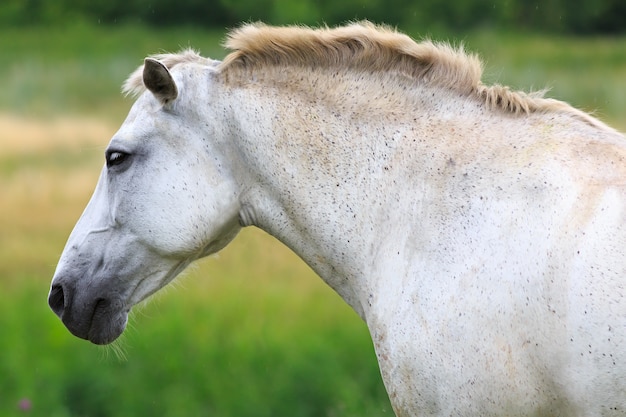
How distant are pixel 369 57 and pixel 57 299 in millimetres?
1582

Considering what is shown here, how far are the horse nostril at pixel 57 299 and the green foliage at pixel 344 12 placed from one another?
26171 mm

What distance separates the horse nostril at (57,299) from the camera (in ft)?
12.1

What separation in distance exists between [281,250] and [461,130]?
731 centimetres

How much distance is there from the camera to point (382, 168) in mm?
3480

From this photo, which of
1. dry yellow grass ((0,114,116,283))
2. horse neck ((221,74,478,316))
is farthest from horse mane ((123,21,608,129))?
dry yellow grass ((0,114,116,283))

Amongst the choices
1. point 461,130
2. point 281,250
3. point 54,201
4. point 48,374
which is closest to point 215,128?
point 461,130

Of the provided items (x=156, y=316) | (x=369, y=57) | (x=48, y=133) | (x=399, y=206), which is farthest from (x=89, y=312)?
(x=48, y=133)

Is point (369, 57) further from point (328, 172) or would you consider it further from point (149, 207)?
point (149, 207)

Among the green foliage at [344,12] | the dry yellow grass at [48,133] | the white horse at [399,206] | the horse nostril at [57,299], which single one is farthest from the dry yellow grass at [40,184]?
the green foliage at [344,12]

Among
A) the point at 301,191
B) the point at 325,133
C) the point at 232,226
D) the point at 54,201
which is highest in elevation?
the point at 325,133

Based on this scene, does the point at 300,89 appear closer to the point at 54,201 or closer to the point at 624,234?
the point at 624,234

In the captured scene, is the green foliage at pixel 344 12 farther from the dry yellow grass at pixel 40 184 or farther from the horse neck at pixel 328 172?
the horse neck at pixel 328 172

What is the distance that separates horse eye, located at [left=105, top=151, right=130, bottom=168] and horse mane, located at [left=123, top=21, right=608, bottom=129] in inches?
12.0

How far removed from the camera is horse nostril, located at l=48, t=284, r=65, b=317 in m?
3.70
